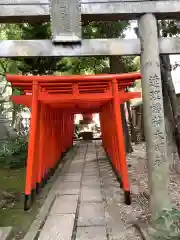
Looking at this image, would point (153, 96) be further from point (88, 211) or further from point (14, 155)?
point (14, 155)

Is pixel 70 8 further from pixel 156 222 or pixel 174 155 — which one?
pixel 174 155

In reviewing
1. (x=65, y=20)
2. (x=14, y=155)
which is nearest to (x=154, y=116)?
(x=65, y=20)

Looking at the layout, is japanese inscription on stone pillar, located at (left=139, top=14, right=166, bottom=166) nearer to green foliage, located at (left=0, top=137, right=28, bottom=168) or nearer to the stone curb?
the stone curb

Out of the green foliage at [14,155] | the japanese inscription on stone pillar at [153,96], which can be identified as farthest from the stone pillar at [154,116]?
the green foliage at [14,155]

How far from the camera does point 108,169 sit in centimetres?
1049

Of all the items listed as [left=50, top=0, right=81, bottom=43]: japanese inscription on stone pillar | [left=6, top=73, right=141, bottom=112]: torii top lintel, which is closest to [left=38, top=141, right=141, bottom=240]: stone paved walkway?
[left=6, top=73, right=141, bottom=112]: torii top lintel

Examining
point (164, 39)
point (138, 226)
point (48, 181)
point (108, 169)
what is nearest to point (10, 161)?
point (48, 181)

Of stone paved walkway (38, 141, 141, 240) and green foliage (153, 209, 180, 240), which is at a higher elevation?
green foliage (153, 209, 180, 240)

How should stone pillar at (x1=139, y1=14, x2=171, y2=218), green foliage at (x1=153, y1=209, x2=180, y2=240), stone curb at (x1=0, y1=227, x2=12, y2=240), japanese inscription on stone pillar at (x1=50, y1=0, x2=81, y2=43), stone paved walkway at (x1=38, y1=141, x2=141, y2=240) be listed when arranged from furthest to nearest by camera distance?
stone paved walkway at (x1=38, y1=141, x2=141, y2=240), stone curb at (x1=0, y1=227, x2=12, y2=240), stone pillar at (x1=139, y1=14, x2=171, y2=218), japanese inscription on stone pillar at (x1=50, y1=0, x2=81, y2=43), green foliage at (x1=153, y1=209, x2=180, y2=240)

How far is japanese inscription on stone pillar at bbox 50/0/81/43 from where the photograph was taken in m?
4.54

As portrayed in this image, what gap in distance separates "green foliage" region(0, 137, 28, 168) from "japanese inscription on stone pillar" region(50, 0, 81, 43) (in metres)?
7.83

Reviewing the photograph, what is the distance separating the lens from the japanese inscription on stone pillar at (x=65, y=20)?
4539 mm

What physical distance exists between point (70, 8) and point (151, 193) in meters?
3.16

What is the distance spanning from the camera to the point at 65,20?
15.0 feet
